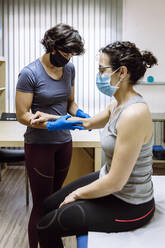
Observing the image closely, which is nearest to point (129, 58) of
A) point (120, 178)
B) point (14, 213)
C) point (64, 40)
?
point (64, 40)

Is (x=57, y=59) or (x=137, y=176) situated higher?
(x=57, y=59)

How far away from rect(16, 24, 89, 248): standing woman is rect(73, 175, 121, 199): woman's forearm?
429 mm

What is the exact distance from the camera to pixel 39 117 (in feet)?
5.32

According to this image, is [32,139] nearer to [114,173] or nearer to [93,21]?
[114,173]

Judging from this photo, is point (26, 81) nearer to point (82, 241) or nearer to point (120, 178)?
point (120, 178)

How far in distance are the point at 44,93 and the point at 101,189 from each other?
25.2 inches

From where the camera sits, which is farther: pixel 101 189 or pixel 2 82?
pixel 2 82

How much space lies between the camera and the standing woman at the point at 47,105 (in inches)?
62.8

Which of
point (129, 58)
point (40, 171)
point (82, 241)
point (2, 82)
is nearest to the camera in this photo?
point (82, 241)

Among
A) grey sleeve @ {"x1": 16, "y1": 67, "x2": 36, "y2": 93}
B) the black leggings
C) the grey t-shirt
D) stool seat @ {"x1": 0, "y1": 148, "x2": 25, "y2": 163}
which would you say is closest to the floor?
stool seat @ {"x1": 0, "y1": 148, "x2": 25, "y2": 163}

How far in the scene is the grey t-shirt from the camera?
1.62m

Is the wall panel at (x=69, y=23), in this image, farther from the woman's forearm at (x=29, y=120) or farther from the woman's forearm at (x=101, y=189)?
the woman's forearm at (x=101, y=189)

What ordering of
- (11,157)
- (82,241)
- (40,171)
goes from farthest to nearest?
1. (11,157)
2. (40,171)
3. (82,241)

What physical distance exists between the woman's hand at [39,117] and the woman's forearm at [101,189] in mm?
486
